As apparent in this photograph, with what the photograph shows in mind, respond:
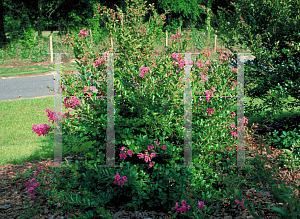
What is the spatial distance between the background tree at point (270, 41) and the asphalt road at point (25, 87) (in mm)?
6443

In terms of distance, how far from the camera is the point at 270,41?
419 cm

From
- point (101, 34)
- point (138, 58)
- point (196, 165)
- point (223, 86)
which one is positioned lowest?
point (196, 165)

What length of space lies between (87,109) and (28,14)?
64.9 feet

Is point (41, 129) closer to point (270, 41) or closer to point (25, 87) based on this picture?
Result: point (270, 41)

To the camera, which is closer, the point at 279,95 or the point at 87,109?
the point at 87,109

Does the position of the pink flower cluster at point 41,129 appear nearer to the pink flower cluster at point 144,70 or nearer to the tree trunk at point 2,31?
the pink flower cluster at point 144,70

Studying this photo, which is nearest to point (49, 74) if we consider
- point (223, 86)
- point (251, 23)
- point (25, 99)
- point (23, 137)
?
point (25, 99)

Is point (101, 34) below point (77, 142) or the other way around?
the other way around

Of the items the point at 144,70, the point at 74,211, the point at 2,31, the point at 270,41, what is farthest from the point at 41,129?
the point at 2,31

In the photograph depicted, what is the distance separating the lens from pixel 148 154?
2479 millimetres

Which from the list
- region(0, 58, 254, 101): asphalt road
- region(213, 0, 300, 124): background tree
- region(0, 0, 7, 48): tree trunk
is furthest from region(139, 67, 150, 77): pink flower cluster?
region(0, 0, 7, 48): tree trunk

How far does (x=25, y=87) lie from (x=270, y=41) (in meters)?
8.64

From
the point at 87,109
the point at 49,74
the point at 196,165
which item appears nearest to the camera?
the point at 87,109

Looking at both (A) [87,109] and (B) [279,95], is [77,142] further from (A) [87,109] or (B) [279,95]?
(B) [279,95]
